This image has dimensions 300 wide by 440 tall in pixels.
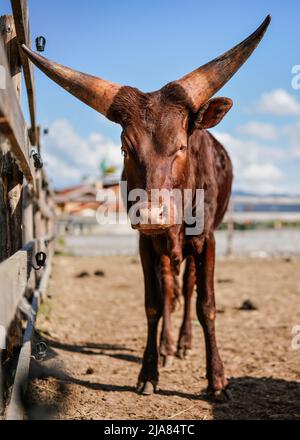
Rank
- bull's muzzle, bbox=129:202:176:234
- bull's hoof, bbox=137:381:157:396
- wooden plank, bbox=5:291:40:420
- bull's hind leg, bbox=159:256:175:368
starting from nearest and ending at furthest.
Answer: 1. wooden plank, bbox=5:291:40:420
2. bull's muzzle, bbox=129:202:176:234
3. bull's hoof, bbox=137:381:157:396
4. bull's hind leg, bbox=159:256:175:368

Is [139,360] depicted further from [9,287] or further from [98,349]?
[9,287]

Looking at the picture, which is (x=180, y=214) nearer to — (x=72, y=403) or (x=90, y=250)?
(x=72, y=403)

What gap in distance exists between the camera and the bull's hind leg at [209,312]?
4.08 metres

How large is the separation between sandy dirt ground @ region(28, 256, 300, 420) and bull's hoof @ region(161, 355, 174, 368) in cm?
7

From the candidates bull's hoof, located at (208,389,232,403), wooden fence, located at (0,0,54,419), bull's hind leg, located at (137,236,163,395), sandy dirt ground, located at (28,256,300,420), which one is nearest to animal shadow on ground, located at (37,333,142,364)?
sandy dirt ground, located at (28,256,300,420)

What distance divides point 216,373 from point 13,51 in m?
2.79

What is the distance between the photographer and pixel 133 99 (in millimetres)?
3525

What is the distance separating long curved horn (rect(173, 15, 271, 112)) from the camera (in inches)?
138

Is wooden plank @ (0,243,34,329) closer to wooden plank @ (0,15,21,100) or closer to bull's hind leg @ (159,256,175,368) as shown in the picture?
wooden plank @ (0,15,21,100)

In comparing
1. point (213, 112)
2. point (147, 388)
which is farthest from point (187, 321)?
point (213, 112)
